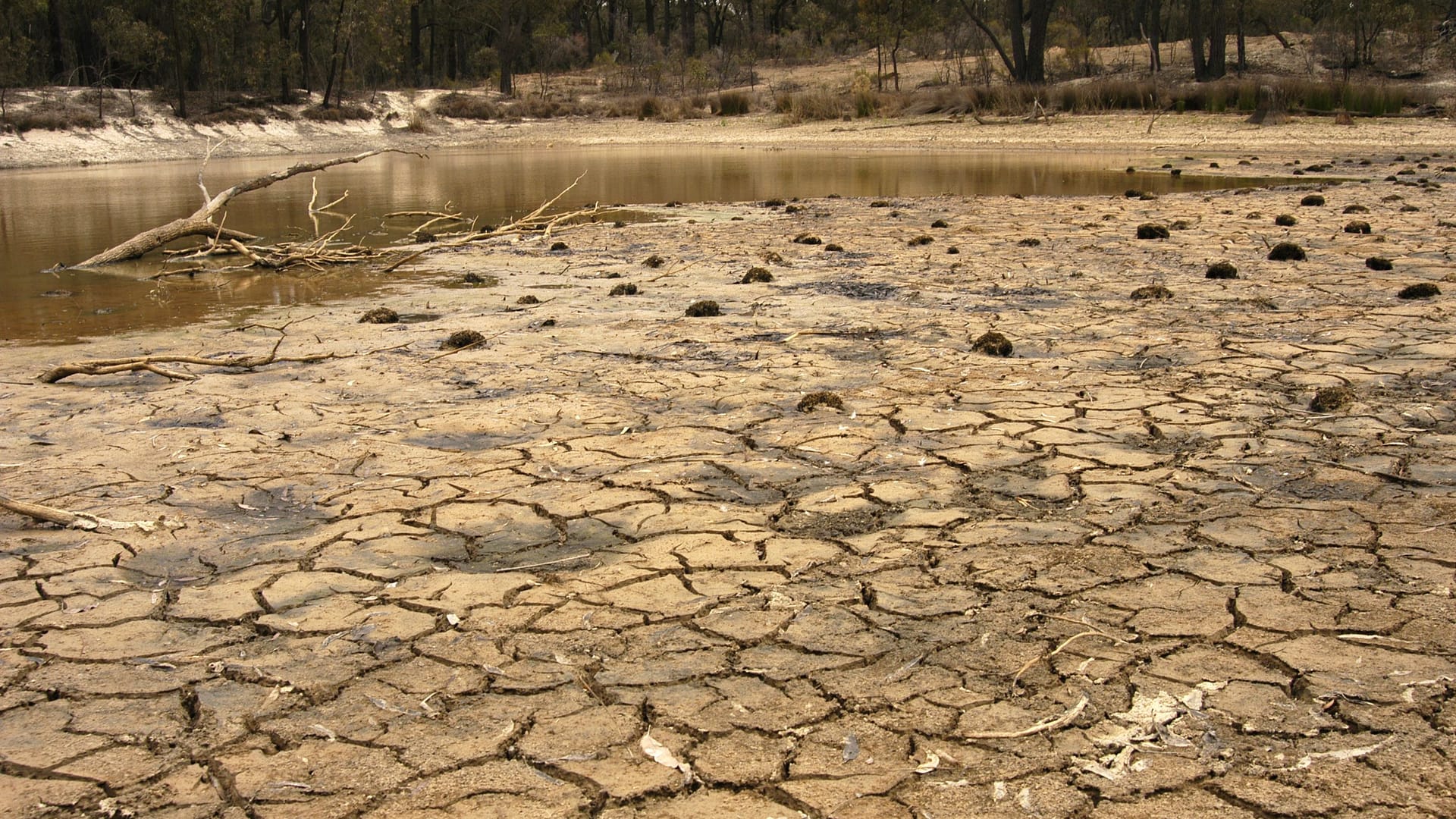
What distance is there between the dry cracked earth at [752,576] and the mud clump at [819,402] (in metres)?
0.06

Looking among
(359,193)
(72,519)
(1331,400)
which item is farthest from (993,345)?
(359,193)

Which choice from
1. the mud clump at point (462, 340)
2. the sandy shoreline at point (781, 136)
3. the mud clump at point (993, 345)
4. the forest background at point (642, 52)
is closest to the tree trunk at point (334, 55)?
the forest background at point (642, 52)

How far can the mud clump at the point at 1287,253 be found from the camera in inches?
360

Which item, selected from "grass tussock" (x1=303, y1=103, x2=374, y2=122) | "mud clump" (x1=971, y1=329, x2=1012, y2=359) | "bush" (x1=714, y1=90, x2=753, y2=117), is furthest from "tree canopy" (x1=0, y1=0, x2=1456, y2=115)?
"mud clump" (x1=971, y1=329, x2=1012, y2=359)

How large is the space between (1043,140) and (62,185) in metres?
20.3

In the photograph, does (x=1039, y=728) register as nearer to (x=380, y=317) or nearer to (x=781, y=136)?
(x=380, y=317)

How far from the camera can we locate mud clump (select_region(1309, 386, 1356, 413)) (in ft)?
16.7

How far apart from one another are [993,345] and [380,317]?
161 inches

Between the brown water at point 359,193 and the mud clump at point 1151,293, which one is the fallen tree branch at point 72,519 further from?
the mud clump at point 1151,293

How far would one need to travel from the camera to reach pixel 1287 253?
9.19m

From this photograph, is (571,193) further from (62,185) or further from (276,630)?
(276,630)

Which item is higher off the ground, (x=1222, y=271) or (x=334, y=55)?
(x=334, y=55)

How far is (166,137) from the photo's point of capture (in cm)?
3161

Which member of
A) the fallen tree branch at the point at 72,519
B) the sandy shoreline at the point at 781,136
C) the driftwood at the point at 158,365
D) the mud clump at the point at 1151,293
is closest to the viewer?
the fallen tree branch at the point at 72,519
